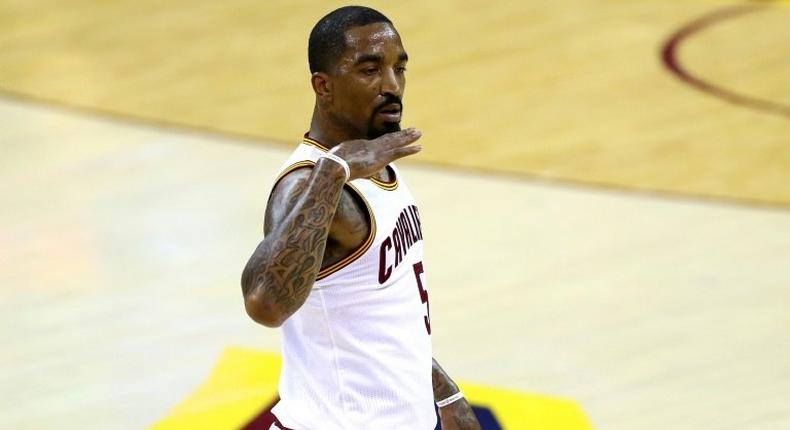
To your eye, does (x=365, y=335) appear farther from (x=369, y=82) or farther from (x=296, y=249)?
(x=369, y=82)

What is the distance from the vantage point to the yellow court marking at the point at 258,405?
5.45 metres

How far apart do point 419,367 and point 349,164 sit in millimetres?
647

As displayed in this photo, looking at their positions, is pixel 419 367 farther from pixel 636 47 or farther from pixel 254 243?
pixel 636 47

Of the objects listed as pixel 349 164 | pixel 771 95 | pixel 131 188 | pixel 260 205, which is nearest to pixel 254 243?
pixel 260 205

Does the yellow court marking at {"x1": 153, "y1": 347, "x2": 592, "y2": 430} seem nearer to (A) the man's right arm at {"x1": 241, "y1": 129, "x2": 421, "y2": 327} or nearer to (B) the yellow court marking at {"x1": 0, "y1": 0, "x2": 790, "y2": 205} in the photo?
(A) the man's right arm at {"x1": 241, "y1": 129, "x2": 421, "y2": 327}

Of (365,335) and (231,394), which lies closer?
(365,335)

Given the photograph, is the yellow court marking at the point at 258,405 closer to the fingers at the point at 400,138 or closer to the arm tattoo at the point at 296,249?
the fingers at the point at 400,138

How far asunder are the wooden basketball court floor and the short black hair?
8.30ft

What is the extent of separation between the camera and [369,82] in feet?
11.3

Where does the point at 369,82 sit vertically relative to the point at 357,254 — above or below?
above

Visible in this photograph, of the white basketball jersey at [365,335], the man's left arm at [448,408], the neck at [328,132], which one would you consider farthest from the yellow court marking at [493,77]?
the neck at [328,132]

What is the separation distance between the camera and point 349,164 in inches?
128

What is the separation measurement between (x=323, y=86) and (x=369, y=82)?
13 centimetres

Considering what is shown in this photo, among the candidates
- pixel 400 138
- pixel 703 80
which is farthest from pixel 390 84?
pixel 703 80
